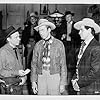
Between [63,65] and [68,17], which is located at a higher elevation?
[68,17]

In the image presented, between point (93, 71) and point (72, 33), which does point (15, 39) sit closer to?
point (72, 33)

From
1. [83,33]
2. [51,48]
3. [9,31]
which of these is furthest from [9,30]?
[83,33]

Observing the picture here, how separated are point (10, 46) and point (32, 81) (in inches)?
7.8

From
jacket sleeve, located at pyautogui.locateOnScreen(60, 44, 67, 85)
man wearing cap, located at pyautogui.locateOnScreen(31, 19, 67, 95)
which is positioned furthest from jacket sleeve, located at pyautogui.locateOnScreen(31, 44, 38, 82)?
jacket sleeve, located at pyautogui.locateOnScreen(60, 44, 67, 85)

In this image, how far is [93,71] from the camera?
57.0 inches

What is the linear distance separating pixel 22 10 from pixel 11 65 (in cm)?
27

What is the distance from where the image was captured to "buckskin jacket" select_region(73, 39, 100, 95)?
1.44 m

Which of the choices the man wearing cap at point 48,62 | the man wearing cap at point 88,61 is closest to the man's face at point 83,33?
the man wearing cap at point 88,61

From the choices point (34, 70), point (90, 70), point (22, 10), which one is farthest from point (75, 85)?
point (22, 10)

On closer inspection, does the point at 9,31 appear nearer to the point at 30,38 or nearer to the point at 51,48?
the point at 30,38

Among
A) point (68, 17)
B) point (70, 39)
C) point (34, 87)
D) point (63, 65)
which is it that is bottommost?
point (34, 87)

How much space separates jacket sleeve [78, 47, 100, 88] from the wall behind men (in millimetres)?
185

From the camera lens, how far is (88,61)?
1438 millimetres

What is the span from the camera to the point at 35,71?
4.77 ft
